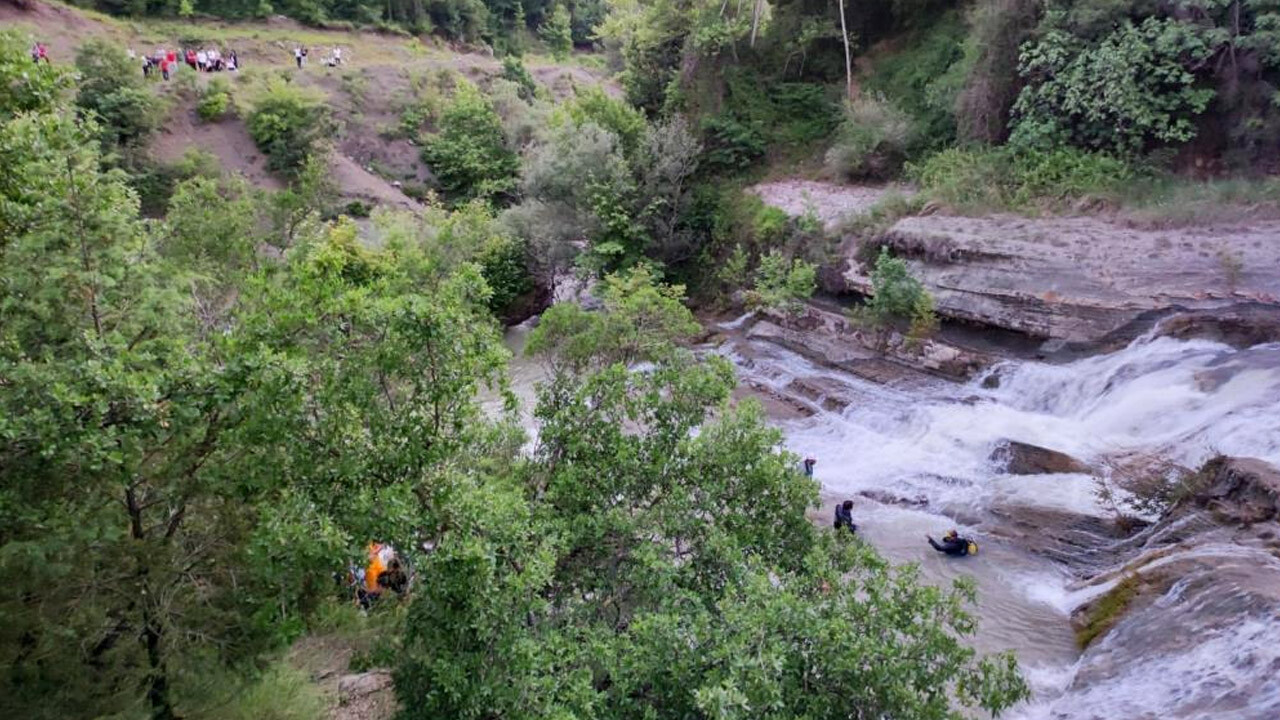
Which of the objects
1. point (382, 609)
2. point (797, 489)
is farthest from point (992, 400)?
point (382, 609)

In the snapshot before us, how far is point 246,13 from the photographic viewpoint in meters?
43.6

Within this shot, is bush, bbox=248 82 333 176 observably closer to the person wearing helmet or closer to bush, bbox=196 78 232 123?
bush, bbox=196 78 232 123

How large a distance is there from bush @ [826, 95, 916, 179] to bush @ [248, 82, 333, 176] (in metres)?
20.9

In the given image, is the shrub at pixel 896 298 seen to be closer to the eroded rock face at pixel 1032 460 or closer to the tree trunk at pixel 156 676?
the eroded rock face at pixel 1032 460

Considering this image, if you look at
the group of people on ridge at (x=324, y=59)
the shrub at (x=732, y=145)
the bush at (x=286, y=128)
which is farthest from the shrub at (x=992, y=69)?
the group of people on ridge at (x=324, y=59)

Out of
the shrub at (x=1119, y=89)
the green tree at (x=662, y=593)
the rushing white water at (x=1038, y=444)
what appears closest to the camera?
the green tree at (x=662, y=593)

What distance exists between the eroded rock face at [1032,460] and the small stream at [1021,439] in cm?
17

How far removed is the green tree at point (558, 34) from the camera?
189 feet

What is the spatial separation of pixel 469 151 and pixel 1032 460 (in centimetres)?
2805

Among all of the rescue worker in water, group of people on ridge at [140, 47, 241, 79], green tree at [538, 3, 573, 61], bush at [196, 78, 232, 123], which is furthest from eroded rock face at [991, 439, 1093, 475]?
green tree at [538, 3, 573, 61]

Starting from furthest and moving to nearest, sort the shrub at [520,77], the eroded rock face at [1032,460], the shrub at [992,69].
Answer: the shrub at [520,77] → the shrub at [992,69] → the eroded rock face at [1032,460]

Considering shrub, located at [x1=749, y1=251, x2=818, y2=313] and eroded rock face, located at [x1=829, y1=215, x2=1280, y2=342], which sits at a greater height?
eroded rock face, located at [x1=829, y1=215, x2=1280, y2=342]

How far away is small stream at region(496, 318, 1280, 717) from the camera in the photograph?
11.1 m

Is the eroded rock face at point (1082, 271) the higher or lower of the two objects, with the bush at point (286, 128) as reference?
higher
